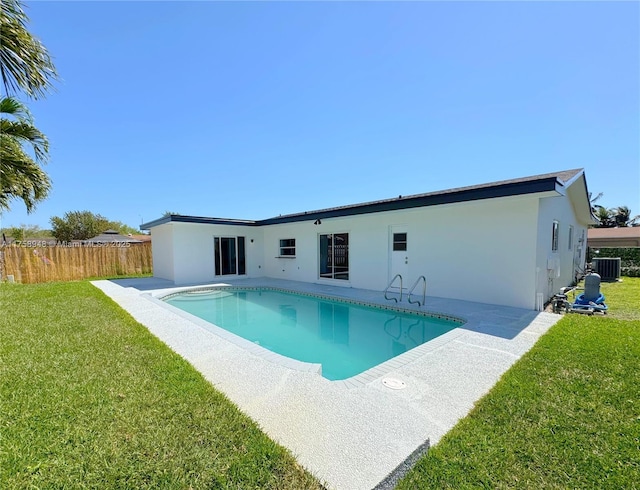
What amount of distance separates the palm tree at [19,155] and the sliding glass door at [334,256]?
998 cm

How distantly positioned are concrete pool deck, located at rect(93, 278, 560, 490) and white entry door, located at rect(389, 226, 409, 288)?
14.0 feet

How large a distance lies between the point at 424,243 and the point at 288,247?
7.48 meters

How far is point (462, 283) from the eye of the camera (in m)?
8.95

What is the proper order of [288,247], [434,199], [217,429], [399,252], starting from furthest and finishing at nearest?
1. [288,247]
2. [399,252]
3. [434,199]
4. [217,429]

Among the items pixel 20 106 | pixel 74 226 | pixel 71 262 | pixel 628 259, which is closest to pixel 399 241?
pixel 20 106

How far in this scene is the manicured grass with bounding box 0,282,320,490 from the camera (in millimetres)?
2012

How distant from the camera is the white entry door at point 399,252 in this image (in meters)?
10.3

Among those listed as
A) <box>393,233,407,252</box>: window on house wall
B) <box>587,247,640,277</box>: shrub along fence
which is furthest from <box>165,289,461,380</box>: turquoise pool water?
<box>587,247,640,277</box>: shrub along fence

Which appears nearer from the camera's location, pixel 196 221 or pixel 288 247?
pixel 196 221

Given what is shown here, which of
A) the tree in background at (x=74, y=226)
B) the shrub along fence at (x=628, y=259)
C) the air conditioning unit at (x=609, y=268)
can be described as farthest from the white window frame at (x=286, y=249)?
the tree in background at (x=74, y=226)

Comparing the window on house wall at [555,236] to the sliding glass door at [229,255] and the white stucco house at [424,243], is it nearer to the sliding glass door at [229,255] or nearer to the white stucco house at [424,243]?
the white stucco house at [424,243]

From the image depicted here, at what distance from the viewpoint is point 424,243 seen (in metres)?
9.78

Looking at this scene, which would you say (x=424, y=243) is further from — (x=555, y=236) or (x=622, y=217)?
(x=622, y=217)

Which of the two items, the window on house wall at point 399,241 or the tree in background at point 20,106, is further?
the window on house wall at point 399,241
